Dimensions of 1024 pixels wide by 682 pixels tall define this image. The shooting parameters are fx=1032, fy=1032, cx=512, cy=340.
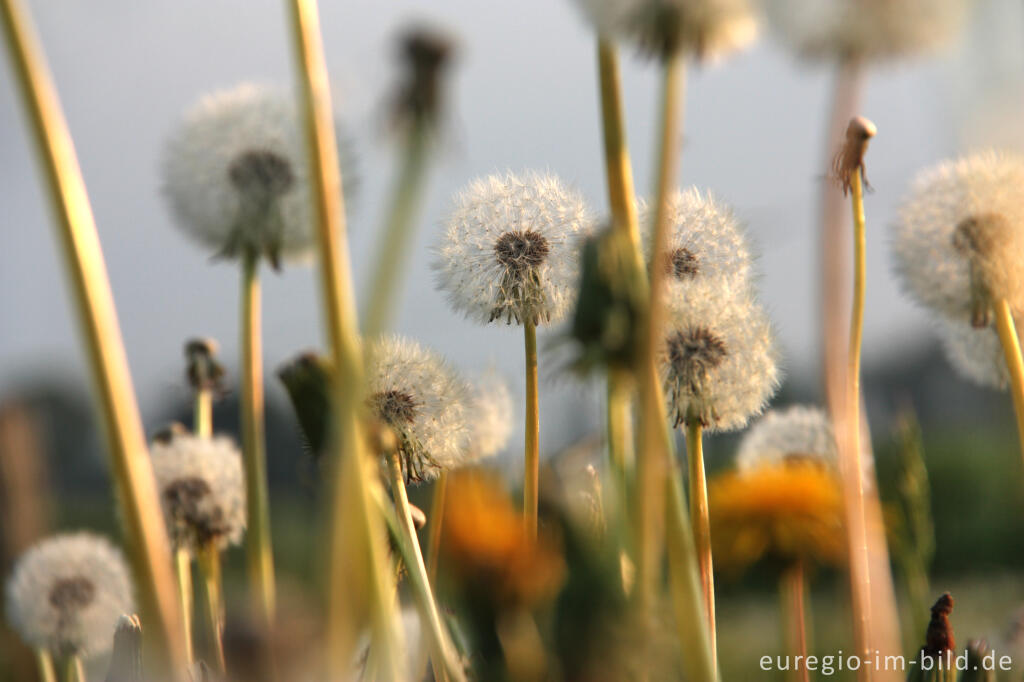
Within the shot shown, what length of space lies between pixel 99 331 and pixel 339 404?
72 mm

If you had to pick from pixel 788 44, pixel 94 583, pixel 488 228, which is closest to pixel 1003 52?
pixel 788 44

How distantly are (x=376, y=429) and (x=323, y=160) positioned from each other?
0.13 metres

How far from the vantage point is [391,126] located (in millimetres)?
306

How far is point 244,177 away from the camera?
0.81 meters

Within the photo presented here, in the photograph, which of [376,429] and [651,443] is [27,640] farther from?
[651,443]

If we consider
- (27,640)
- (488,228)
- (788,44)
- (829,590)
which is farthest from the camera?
(829,590)

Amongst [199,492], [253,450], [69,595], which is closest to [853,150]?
[253,450]

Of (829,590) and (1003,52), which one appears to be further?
(829,590)

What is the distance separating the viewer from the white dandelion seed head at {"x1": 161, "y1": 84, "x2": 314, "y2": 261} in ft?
2.50

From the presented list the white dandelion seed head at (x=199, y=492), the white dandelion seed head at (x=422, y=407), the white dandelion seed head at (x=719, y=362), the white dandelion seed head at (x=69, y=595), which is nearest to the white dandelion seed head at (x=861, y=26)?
the white dandelion seed head at (x=719, y=362)

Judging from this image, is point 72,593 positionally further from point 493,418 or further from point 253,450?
point 253,450

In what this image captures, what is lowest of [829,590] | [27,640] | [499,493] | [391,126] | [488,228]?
[829,590]

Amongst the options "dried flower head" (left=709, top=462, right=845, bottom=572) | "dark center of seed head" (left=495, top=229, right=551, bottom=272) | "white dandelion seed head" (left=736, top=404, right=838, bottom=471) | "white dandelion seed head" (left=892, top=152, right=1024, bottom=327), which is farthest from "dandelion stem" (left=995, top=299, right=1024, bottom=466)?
"dark center of seed head" (left=495, top=229, right=551, bottom=272)

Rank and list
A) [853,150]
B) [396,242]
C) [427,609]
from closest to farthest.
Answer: [396,242]
[427,609]
[853,150]
